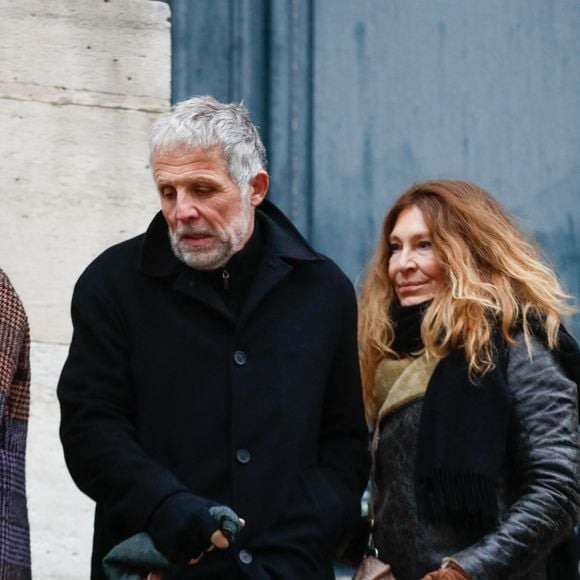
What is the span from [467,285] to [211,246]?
72cm

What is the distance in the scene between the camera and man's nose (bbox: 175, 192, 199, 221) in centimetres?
402

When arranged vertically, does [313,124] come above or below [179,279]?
above

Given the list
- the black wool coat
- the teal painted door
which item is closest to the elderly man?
the black wool coat

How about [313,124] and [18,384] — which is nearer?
[18,384]

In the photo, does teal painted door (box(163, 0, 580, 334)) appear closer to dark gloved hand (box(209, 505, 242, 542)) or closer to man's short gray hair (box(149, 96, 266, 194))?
man's short gray hair (box(149, 96, 266, 194))

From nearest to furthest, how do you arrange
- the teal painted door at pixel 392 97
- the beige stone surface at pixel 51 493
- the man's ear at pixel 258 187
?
the man's ear at pixel 258 187 → the beige stone surface at pixel 51 493 → the teal painted door at pixel 392 97

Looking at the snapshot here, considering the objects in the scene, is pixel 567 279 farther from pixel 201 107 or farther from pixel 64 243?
pixel 201 107

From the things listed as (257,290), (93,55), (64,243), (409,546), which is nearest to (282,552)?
(409,546)

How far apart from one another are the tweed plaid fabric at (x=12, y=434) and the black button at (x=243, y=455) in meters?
0.51

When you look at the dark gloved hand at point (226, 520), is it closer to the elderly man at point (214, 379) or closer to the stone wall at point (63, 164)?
the elderly man at point (214, 379)

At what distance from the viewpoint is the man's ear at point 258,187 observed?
418 centimetres

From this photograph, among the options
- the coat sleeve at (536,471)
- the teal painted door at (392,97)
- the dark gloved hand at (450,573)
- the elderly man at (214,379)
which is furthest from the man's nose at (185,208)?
the teal painted door at (392,97)

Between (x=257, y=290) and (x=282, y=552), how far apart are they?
0.66 meters

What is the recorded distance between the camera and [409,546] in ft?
13.6
